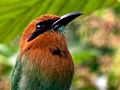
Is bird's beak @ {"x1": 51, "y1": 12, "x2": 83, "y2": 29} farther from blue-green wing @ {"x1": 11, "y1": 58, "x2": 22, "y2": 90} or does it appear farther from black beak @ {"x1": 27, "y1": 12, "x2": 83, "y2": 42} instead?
blue-green wing @ {"x1": 11, "y1": 58, "x2": 22, "y2": 90}

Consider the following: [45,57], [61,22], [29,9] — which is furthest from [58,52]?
[29,9]

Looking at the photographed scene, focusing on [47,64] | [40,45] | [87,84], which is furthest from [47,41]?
[87,84]

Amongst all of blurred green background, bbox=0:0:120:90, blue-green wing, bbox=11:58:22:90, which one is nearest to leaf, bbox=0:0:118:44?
blurred green background, bbox=0:0:120:90

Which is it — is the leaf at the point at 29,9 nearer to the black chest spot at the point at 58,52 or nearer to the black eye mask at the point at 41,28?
the black eye mask at the point at 41,28

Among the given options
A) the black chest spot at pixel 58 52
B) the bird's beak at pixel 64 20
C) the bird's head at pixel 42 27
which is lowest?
the black chest spot at pixel 58 52

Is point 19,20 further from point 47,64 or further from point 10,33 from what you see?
point 47,64

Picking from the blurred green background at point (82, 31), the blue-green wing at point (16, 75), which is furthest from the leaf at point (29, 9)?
the blue-green wing at point (16, 75)

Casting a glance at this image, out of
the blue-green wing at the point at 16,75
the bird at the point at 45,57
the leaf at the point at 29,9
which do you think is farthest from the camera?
the blue-green wing at the point at 16,75

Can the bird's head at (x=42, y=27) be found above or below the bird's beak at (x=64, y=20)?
above
